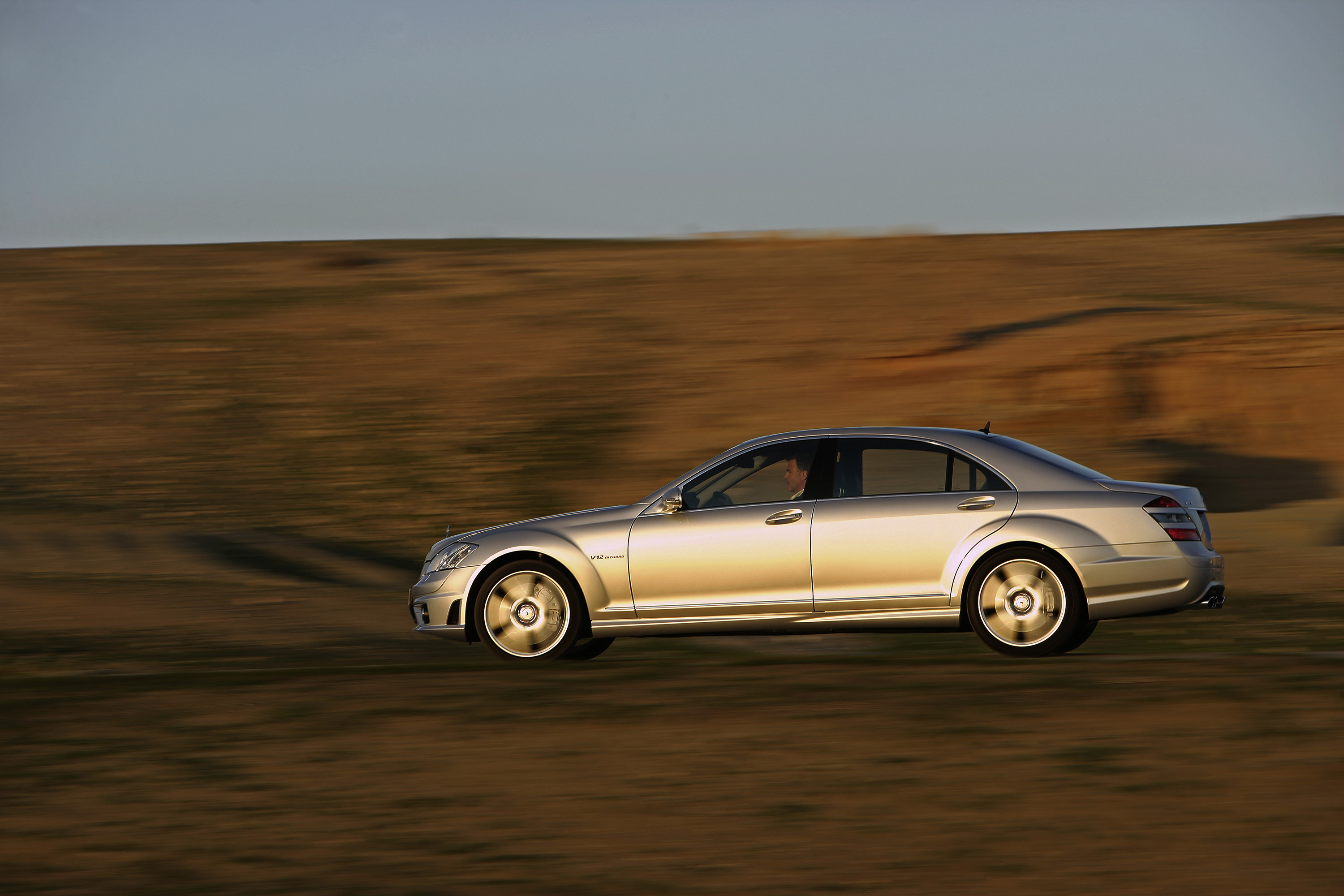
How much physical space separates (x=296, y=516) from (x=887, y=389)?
9852mm

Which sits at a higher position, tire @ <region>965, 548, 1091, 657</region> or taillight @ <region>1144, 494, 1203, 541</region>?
taillight @ <region>1144, 494, 1203, 541</region>

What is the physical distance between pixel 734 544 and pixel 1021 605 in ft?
5.78

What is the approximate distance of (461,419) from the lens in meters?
24.9

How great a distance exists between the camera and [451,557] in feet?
31.0

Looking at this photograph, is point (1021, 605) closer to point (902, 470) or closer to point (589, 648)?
point (902, 470)

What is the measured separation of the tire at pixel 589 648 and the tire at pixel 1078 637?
116 inches

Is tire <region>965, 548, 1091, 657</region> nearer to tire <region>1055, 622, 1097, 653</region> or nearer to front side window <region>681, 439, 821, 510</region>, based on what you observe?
tire <region>1055, 622, 1097, 653</region>

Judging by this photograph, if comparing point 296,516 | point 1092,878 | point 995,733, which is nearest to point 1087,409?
point 296,516

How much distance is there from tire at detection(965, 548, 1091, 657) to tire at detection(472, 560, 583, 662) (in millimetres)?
2482

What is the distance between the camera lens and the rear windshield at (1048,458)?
8.86 meters

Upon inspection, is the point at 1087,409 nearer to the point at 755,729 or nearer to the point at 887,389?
the point at 887,389

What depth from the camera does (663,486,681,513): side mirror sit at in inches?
354

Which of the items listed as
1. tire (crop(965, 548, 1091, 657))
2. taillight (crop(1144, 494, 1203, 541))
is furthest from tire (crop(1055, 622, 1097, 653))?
taillight (crop(1144, 494, 1203, 541))

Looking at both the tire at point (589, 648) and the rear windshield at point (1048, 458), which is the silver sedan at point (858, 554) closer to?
the rear windshield at point (1048, 458)
